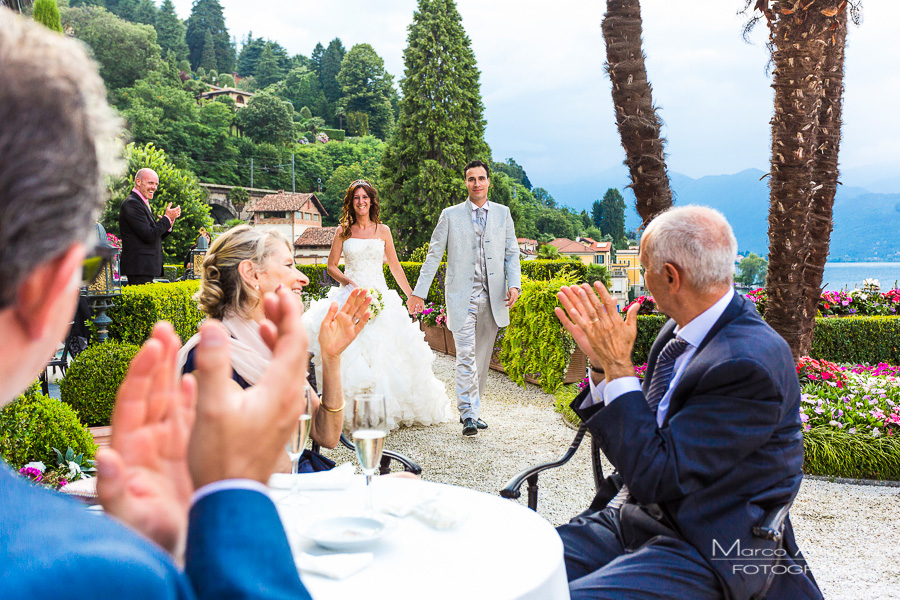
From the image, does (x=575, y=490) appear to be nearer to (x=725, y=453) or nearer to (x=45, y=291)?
(x=725, y=453)

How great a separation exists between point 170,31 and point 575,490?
94.6 metres

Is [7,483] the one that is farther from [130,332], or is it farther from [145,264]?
[145,264]

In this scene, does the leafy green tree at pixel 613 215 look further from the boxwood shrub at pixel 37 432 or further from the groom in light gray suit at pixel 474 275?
the boxwood shrub at pixel 37 432

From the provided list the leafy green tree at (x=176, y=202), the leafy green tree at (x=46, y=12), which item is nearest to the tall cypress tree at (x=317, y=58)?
the leafy green tree at (x=176, y=202)

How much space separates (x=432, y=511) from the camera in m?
1.77

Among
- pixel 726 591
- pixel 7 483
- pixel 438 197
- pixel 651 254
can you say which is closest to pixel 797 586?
pixel 726 591

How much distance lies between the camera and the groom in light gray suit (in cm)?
613

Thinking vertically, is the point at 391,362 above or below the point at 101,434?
above

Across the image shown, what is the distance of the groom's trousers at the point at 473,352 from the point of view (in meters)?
6.02

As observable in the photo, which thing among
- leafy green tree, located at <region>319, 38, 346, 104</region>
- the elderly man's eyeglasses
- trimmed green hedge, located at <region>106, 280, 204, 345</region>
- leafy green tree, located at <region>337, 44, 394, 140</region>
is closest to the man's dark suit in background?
trimmed green hedge, located at <region>106, 280, 204, 345</region>

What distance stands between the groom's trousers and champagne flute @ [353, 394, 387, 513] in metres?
4.15

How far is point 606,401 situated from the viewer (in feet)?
6.82

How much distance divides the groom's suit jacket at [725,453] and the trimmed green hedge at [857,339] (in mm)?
7487

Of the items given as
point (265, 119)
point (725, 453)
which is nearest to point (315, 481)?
point (725, 453)
